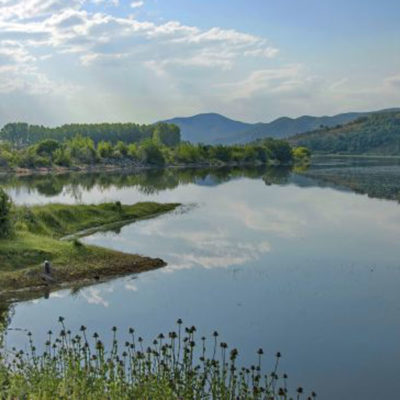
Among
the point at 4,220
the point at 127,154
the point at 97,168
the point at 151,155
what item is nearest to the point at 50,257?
the point at 4,220

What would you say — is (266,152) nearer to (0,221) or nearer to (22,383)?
(0,221)

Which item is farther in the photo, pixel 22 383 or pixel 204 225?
pixel 204 225

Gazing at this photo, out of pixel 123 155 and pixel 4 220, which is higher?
pixel 123 155

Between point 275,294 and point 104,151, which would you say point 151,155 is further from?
point 275,294

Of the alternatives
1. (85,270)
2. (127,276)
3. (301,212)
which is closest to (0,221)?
(85,270)

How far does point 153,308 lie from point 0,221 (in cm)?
1310

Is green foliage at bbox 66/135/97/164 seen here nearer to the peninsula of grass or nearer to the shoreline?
the shoreline

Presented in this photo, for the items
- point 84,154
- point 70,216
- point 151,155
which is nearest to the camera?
point 70,216

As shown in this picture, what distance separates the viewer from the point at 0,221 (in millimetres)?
33188

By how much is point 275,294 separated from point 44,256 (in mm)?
14245

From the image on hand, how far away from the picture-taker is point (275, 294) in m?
28.8

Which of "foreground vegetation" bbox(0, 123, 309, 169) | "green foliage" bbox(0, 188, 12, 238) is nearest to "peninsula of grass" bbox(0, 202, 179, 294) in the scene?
"green foliage" bbox(0, 188, 12, 238)

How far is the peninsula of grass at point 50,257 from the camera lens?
2938cm

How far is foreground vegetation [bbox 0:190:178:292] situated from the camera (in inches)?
1164
